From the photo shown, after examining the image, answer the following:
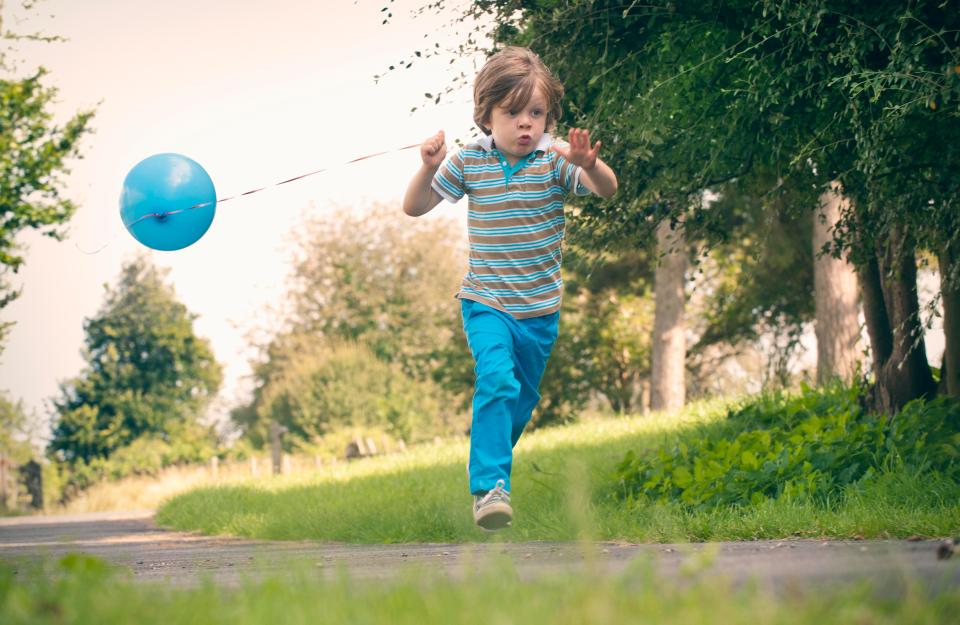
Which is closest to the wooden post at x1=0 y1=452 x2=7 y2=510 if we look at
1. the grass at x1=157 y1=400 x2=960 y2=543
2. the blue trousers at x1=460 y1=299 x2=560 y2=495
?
the grass at x1=157 y1=400 x2=960 y2=543

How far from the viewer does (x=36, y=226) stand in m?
18.5

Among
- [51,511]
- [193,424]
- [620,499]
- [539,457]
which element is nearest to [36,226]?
[51,511]

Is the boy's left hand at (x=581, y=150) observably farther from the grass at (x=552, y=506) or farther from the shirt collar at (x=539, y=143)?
the grass at (x=552, y=506)

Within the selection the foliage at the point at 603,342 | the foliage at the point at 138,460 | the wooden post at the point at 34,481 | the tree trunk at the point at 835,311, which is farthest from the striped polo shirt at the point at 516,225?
the foliage at the point at 138,460

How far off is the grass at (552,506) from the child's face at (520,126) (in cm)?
168

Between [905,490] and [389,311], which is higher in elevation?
[389,311]

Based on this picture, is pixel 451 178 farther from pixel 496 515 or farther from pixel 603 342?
pixel 603 342

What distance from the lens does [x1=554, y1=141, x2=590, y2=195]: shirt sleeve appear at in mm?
5113

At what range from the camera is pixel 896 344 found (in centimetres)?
763

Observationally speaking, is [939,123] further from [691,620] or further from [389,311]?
[389,311]

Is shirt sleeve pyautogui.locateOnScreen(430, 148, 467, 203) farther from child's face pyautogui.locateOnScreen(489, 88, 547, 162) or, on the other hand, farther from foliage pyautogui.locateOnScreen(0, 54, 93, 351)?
foliage pyautogui.locateOnScreen(0, 54, 93, 351)

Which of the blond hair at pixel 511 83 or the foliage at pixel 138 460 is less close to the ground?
the blond hair at pixel 511 83

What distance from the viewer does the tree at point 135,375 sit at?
35.5 meters

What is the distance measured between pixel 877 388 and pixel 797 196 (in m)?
1.61
